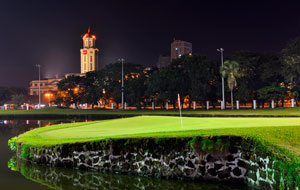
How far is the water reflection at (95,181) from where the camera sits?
34.6ft

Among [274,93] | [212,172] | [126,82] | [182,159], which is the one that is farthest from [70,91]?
[212,172]

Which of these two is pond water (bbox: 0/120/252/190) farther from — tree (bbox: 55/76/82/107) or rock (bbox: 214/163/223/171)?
tree (bbox: 55/76/82/107)

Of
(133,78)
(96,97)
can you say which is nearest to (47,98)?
(96,97)

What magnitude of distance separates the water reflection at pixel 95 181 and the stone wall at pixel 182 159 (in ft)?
1.04

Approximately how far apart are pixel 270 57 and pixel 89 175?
206ft

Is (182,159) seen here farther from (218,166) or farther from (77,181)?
(77,181)

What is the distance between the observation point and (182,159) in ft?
36.4

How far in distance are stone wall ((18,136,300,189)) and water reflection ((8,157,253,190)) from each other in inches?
12.5

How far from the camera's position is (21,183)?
37.0 ft

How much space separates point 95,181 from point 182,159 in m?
2.98

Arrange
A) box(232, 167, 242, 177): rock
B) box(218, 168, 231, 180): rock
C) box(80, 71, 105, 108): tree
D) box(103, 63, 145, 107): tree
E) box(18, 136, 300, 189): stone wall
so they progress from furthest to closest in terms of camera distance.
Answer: box(80, 71, 105, 108): tree
box(103, 63, 145, 107): tree
box(218, 168, 231, 180): rock
box(232, 167, 242, 177): rock
box(18, 136, 300, 189): stone wall

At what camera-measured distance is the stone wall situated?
973cm

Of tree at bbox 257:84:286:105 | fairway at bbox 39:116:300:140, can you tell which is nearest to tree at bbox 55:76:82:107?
tree at bbox 257:84:286:105

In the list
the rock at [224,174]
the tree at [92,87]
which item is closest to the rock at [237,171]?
the rock at [224,174]
